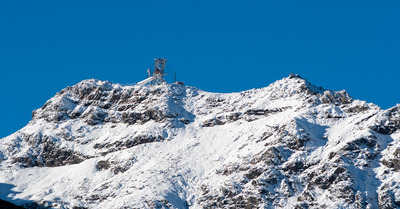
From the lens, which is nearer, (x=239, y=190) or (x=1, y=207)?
(x=1, y=207)

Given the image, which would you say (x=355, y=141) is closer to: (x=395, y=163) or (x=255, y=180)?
(x=395, y=163)

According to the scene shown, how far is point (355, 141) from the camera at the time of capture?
19800 cm

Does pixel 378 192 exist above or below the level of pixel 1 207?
above

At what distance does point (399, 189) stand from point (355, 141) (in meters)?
17.2

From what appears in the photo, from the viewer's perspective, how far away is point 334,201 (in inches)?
7269

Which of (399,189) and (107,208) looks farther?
(107,208)

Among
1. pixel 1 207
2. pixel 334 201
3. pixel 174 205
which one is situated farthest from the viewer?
pixel 174 205

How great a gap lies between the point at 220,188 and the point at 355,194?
29.7 meters

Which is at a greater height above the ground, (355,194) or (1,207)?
(355,194)

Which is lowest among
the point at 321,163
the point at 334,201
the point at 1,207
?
the point at 1,207

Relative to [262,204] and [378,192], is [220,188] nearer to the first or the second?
[262,204]

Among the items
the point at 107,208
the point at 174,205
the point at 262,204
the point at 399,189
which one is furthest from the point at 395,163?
the point at 107,208

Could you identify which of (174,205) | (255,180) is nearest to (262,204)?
(255,180)

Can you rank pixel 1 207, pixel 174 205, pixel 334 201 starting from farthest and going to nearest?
pixel 174 205 < pixel 334 201 < pixel 1 207
